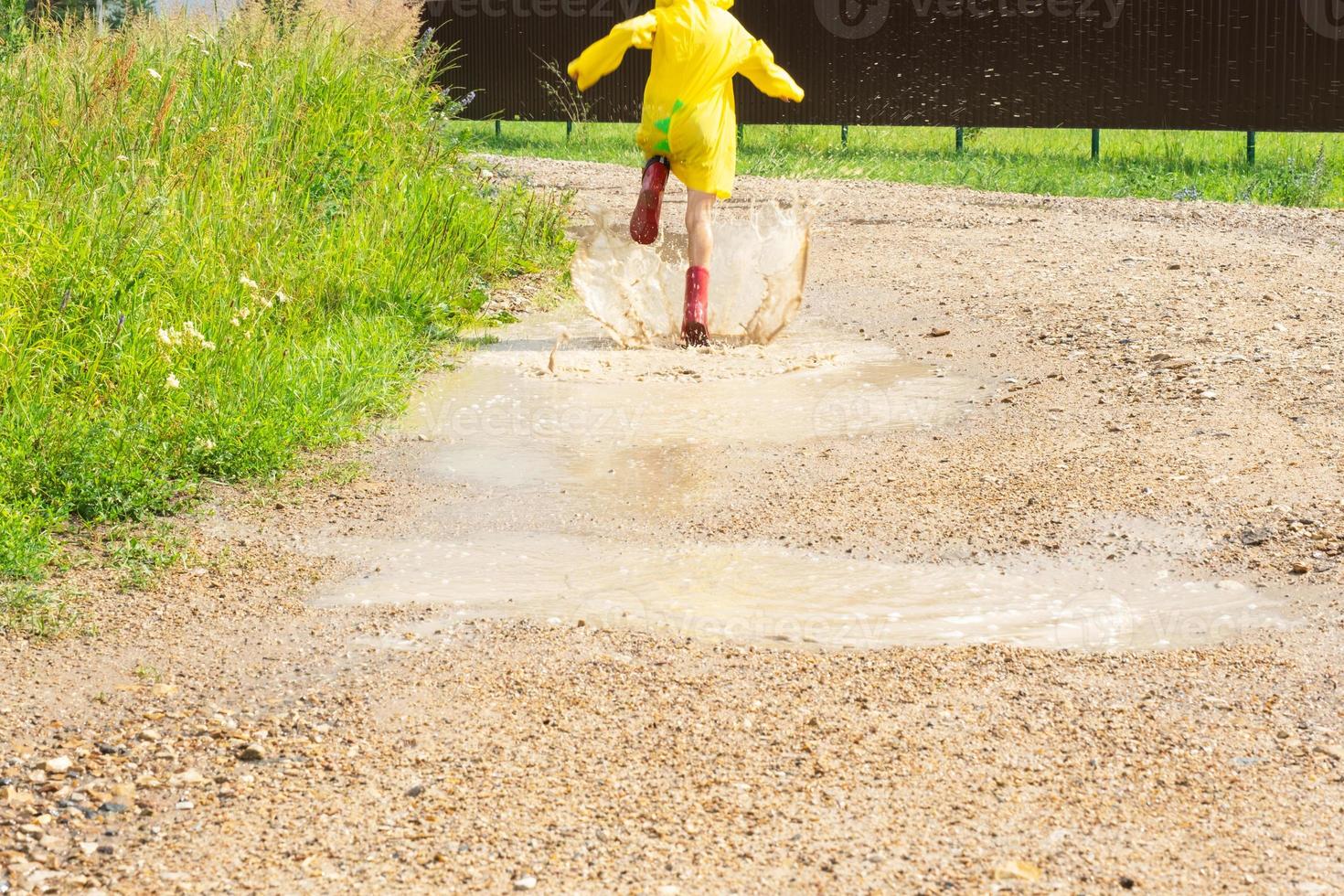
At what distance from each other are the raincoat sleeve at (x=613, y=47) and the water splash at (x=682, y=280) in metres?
0.82

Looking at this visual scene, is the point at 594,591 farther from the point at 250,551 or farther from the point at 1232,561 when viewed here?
the point at 1232,561

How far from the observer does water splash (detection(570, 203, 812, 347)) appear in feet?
24.0

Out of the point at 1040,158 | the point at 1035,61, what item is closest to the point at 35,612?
the point at 1040,158

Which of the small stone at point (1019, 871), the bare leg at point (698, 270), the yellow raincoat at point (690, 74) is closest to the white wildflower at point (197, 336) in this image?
the yellow raincoat at point (690, 74)

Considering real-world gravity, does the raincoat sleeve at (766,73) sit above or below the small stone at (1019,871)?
above

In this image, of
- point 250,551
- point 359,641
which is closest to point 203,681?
point 359,641

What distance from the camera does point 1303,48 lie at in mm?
15633

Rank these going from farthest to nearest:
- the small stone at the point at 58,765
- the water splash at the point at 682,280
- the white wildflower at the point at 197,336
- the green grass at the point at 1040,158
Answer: the green grass at the point at 1040,158 < the water splash at the point at 682,280 < the white wildflower at the point at 197,336 < the small stone at the point at 58,765

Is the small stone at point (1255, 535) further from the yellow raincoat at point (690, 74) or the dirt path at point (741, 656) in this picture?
the yellow raincoat at point (690, 74)

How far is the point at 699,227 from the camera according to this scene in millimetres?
6863

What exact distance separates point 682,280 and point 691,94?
1.29 metres

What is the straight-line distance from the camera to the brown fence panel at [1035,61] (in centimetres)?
1575

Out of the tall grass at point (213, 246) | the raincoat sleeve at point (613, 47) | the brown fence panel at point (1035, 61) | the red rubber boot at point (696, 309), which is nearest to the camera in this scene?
the tall grass at point (213, 246)

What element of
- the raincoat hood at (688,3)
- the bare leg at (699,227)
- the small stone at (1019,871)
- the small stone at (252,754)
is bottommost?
the small stone at (1019,871)
